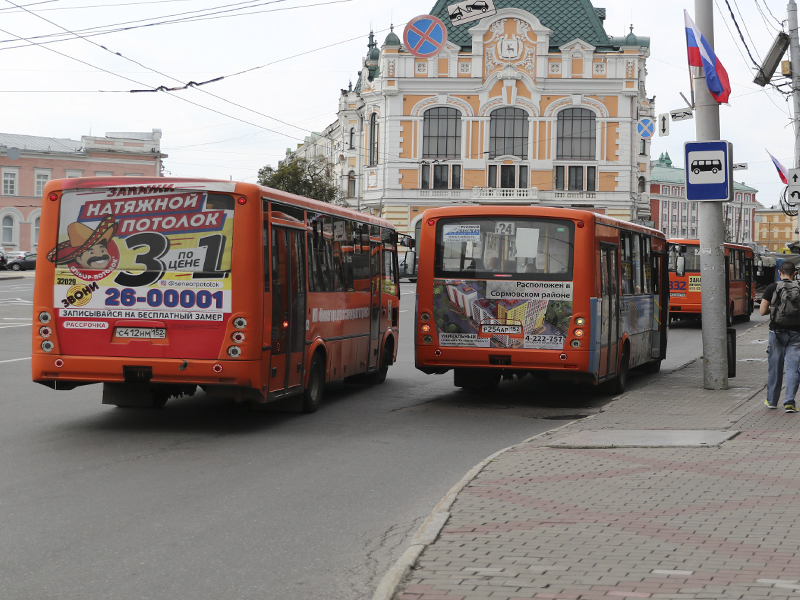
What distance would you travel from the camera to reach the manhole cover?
9.89m

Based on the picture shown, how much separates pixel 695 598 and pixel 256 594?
7.30 ft

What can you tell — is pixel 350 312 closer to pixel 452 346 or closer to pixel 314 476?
pixel 452 346

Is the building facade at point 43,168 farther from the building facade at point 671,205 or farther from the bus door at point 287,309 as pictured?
the building facade at point 671,205

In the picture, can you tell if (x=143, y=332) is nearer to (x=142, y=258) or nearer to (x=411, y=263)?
(x=142, y=258)

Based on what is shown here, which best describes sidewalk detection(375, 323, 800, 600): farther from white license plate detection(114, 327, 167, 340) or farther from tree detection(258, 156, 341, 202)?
tree detection(258, 156, 341, 202)

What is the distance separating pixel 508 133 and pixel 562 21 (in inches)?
379

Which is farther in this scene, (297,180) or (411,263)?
(297,180)

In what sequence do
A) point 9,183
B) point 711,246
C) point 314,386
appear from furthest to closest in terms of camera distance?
point 9,183, point 711,246, point 314,386

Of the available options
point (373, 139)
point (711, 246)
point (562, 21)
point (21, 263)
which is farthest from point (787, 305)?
point (562, 21)

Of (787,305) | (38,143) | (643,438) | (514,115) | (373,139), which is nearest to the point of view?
(643,438)

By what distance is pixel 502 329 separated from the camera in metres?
13.9

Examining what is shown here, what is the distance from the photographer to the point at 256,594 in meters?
5.41

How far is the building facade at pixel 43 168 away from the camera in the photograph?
84.6 meters

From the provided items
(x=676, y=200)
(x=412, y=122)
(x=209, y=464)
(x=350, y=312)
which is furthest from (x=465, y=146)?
(x=676, y=200)
